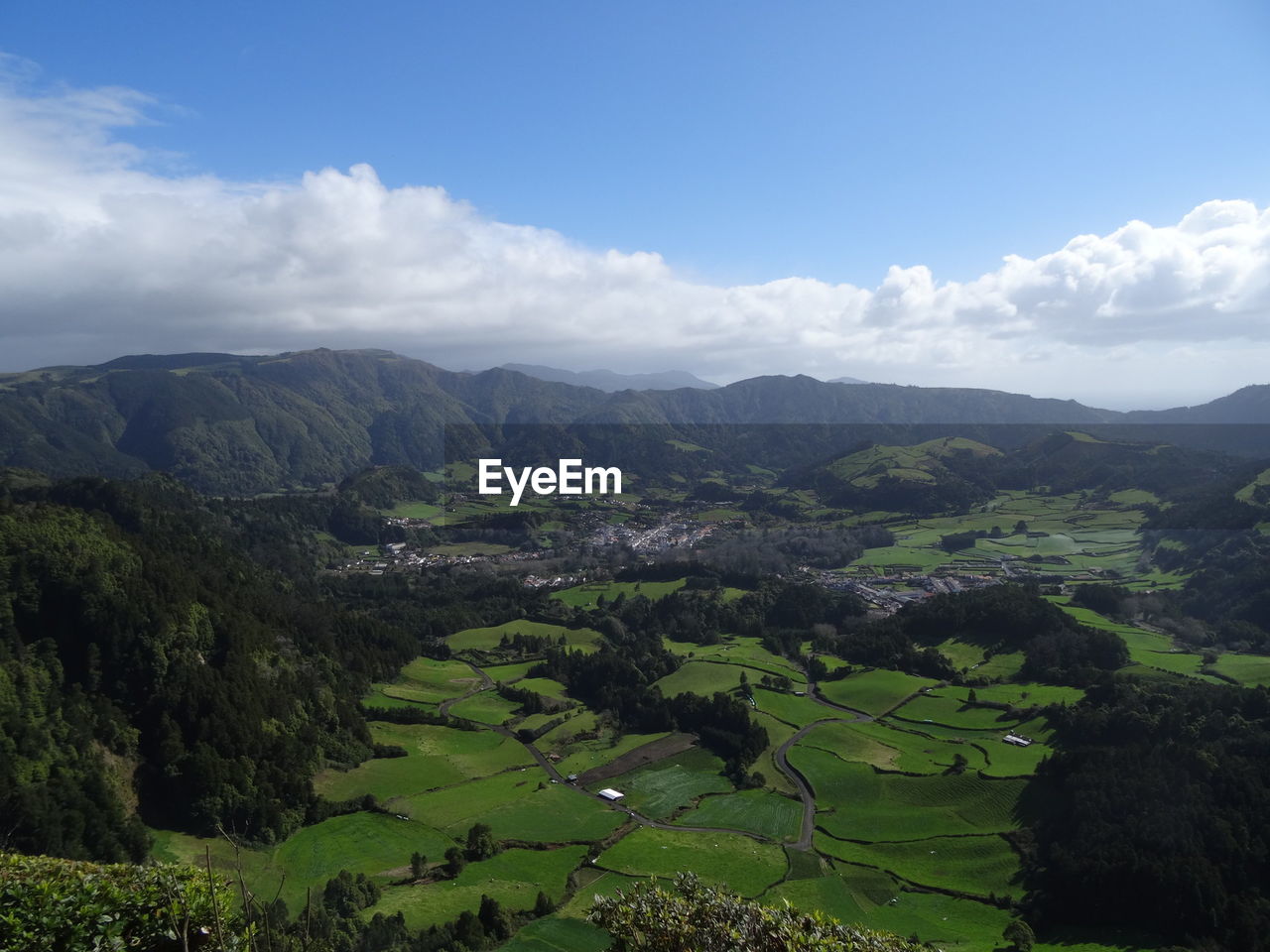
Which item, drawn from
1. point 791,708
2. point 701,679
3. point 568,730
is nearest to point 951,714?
point 791,708

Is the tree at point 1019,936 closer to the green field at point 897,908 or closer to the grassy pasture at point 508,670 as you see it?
the green field at point 897,908

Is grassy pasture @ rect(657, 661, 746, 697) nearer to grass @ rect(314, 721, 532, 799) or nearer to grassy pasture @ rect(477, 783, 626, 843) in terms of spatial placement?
grass @ rect(314, 721, 532, 799)

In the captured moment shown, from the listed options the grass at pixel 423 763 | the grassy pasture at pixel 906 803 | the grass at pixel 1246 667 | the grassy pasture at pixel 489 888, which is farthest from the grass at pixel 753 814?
the grass at pixel 1246 667

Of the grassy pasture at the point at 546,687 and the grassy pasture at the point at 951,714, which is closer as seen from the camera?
the grassy pasture at the point at 951,714

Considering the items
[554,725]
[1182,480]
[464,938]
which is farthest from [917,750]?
[1182,480]

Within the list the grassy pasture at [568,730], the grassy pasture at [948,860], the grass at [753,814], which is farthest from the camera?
the grassy pasture at [568,730]

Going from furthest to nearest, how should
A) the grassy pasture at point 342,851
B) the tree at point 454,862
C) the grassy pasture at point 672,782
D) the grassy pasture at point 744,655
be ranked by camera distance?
the grassy pasture at point 744,655, the grassy pasture at point 672,782, the tree at point 454,862, the grassy pasture at point 342,851

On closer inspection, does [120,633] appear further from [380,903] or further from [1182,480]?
[1182,480]

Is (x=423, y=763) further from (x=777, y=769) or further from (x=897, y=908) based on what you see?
(x=897, y=908)
